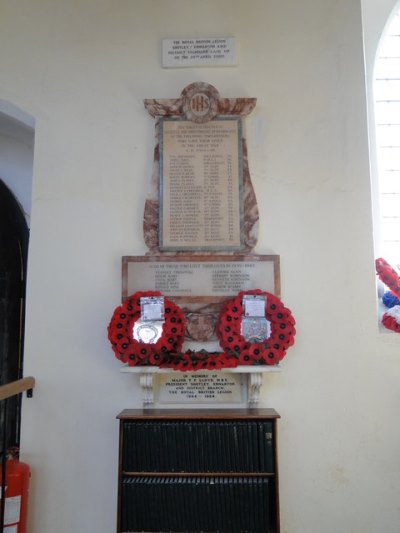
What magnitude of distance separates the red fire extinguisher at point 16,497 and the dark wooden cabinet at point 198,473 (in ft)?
1.78

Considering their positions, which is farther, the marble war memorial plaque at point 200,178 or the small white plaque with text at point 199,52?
the small white plaque with text at point 199,52

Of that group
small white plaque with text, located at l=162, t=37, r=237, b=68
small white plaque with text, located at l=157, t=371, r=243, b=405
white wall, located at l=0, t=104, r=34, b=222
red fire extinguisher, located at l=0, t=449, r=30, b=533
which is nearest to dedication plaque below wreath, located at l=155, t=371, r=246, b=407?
small white plaque with text, located at l=157, t=371, r=243, b=405

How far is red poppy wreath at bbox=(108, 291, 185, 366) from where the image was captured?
93.0 inches

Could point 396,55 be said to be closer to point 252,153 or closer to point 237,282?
point 252,153

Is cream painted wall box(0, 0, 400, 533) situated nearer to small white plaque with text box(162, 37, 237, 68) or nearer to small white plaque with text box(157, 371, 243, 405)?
small white plaque with text box(162, 37, 237, 68)

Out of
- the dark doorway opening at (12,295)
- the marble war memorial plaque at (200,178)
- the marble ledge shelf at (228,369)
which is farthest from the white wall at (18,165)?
the marble ledge shelf at (228,369)

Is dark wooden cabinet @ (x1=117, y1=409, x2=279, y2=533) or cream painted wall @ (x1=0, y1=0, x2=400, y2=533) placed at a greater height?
cream painted wall @ (x1=0, y1=0, x2=400, y2=533)

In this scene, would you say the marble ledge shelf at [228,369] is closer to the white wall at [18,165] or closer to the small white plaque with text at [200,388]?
the small white plaque with text at [200,388]

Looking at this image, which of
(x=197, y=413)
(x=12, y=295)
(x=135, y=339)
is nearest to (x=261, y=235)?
(x=135, y=339)

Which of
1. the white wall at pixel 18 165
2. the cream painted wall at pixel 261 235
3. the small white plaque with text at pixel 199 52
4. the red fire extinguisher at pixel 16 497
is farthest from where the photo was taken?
the white wall at pixel 18 165

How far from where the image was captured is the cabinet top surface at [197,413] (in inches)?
89.9

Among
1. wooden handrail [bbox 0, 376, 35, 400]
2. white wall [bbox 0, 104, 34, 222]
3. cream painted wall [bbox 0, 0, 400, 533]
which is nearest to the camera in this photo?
wooden handrail [bbox 0, 376, 35, 400]

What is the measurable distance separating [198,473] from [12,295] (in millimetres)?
1766

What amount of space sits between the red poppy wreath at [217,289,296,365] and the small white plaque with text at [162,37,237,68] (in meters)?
1.49
